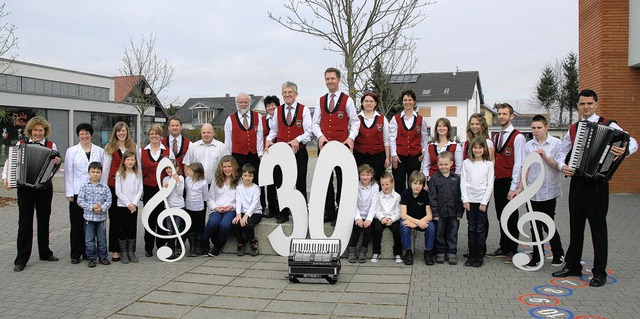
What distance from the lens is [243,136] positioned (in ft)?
26.1

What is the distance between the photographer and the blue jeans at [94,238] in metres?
6.96

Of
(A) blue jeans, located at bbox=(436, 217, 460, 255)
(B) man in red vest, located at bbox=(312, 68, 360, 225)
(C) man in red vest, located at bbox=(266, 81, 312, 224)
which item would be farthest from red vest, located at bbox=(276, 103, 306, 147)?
(A) blue jeans, located at bbox=(436, 217, 460, 255)

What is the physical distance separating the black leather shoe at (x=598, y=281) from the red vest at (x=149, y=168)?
227 inches

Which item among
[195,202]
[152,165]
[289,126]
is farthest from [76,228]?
[289,126]

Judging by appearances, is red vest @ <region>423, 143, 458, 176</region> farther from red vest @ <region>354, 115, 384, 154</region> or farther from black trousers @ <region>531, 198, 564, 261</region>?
black trousers @ <region>531, 198, 564, 261</region>

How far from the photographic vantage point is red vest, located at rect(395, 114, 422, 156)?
24.5 feet

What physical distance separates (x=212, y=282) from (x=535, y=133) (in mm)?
4544

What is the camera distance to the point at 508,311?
4.97 meters

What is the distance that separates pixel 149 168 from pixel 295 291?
3.01 metres

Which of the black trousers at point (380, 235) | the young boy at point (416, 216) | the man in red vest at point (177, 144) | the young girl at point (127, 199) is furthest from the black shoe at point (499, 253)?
the young girl at point (127, 199)

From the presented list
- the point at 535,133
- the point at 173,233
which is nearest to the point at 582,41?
the point at 535,133

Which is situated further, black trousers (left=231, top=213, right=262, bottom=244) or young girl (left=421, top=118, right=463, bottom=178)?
black trousers (left=231, top=213, right=262, bottom=244)

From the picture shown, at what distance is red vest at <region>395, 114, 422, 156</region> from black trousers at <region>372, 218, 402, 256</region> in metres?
1.13

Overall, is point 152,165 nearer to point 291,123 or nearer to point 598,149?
point 291,123
